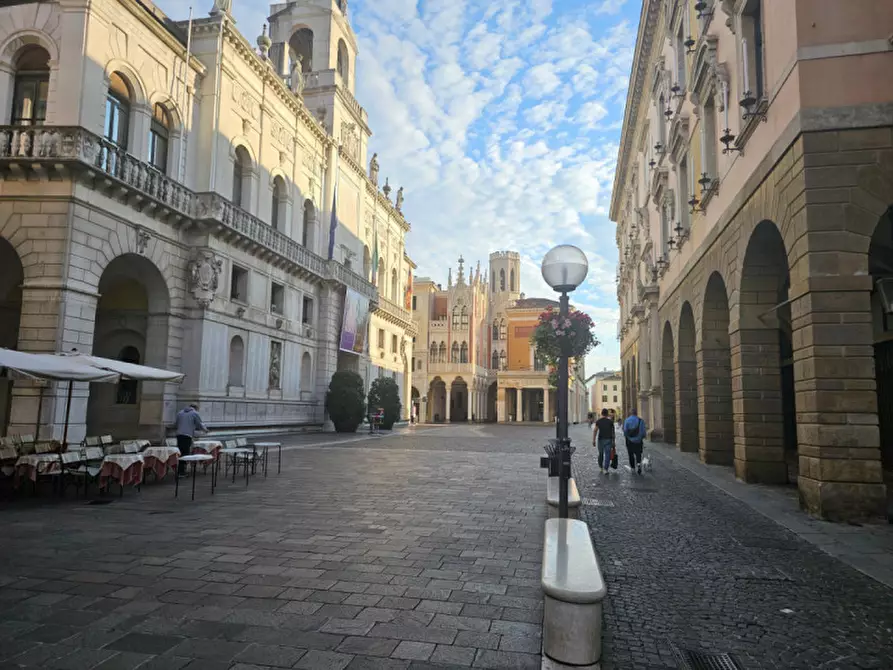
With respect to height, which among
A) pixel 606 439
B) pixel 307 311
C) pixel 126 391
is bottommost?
pixel 606 439

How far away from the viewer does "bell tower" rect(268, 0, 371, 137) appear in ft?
107

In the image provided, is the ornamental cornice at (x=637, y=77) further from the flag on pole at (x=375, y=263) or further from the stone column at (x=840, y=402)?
the stone column at (x=840, y=402)

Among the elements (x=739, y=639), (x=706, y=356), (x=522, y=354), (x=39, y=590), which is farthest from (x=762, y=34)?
(x=522, y=354)

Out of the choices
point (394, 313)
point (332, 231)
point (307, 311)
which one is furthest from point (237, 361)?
point (394, 313)

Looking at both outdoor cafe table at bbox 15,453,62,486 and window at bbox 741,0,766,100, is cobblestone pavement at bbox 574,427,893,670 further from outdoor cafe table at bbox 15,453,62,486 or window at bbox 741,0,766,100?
outdoor cafe table at bbox 15,453,62,486

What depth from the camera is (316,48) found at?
33031mm

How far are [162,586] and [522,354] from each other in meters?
65.8

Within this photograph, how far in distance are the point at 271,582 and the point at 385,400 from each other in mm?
28665

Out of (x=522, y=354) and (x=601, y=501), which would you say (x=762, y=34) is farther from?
(x=522, y=354)

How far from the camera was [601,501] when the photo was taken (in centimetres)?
986

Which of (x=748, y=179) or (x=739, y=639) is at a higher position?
(x=748, y=179)

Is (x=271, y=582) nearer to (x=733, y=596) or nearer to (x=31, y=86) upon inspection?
(x=733, y=596)

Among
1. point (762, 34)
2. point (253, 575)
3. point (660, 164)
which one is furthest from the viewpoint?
point (660, 164)

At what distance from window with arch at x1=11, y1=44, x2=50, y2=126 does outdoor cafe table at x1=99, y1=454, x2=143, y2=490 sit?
12204 mm
